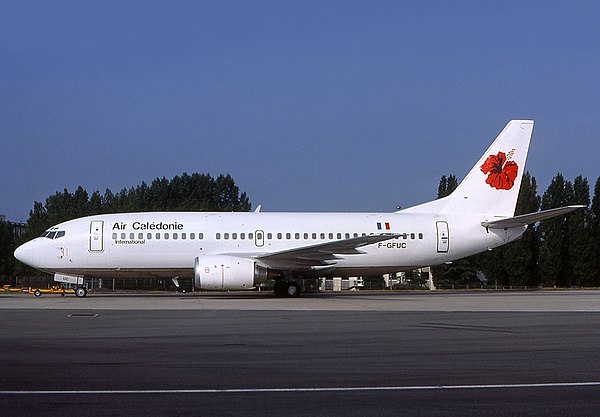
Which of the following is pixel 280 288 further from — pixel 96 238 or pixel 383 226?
pixel 96 238

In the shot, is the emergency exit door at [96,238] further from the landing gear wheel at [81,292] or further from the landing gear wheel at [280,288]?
the landing gear wheel at [280,288]

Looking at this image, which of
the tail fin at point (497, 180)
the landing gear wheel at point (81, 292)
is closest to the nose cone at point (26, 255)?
the landing gear wheel at point (81, 292)

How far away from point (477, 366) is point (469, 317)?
9.24 m

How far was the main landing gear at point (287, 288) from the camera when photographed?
3148 cm

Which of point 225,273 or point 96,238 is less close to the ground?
point 96,238

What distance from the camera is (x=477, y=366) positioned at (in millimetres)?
10328

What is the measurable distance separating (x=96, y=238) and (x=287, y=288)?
7840 millimetres

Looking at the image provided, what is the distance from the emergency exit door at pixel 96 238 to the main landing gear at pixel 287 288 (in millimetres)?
7201

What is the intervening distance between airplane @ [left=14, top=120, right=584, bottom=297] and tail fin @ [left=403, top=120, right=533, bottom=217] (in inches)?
1.7

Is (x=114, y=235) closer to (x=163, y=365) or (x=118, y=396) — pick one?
(x=163, y=365)

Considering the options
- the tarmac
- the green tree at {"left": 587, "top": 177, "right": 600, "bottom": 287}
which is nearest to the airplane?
the tarmac

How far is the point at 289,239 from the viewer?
103ft

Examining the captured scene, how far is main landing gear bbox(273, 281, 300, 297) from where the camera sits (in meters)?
31.5

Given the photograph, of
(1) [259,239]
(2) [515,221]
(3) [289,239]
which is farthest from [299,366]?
(2) [515,221]
